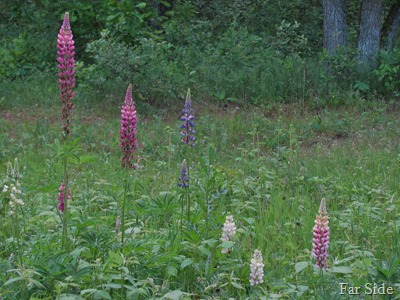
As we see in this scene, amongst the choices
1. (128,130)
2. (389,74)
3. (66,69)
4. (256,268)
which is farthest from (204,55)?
(256,268)

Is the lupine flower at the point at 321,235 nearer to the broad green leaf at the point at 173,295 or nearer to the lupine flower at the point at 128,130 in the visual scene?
the broad green leaf at the point at 173,295

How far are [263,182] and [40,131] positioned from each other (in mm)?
4385

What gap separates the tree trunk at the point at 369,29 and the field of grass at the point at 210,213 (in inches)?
97.3

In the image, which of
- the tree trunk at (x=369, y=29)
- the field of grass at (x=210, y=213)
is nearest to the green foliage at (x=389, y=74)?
the tree trunk at (x=369, y=29)

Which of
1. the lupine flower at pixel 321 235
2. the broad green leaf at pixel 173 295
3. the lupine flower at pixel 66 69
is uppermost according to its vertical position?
the lupine flower at pixel 66 69

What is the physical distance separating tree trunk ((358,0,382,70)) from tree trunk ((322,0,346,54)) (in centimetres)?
38

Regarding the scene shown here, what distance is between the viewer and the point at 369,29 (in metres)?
12.5

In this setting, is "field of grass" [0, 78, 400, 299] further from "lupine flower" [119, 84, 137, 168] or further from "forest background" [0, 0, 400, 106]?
"forest background" [0, 0, 400, 106]

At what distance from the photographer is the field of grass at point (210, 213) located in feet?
11.8

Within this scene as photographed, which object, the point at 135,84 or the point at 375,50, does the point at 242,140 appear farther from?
the point at 375,50

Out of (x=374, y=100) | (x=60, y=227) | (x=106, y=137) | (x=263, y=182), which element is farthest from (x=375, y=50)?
(x=60, y=227)

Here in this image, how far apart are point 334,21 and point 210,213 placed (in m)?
8.81

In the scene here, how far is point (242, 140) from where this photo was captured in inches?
367

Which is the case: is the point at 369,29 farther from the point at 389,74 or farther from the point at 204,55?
the point at 204,55
